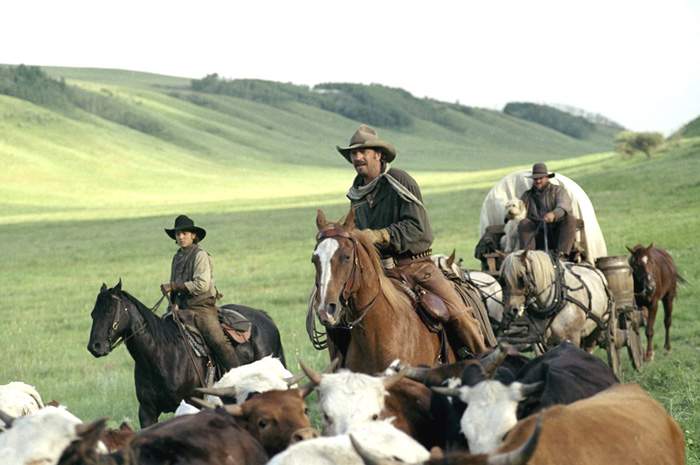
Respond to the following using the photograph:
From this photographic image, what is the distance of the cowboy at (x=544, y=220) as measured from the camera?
52.1 feet

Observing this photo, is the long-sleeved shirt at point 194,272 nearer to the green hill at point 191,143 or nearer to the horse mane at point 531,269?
the horse mane at point 531,269

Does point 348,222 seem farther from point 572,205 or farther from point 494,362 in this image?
point 572,205

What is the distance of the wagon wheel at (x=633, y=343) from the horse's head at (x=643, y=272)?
2292mm

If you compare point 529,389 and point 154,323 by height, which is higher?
point 529,389

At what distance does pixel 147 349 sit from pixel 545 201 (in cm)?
581

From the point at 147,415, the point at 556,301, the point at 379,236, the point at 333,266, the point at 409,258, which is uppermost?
the point at 379,236

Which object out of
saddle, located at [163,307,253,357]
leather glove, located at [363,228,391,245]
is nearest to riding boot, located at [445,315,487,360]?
leather glove, located at [363,228,391,245]

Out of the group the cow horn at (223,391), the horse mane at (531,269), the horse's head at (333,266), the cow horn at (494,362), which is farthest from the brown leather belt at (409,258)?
the horse mane at (531,269)

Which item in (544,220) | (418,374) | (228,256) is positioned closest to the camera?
(418,374)

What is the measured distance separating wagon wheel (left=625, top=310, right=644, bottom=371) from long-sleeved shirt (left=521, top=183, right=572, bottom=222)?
5.78ft

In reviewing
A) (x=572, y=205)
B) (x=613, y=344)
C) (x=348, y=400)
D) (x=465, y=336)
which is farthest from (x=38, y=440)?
(x=572, y=205)

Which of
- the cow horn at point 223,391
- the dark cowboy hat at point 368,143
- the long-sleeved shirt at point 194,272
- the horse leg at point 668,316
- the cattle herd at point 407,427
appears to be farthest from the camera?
the horse leg at point 668,316

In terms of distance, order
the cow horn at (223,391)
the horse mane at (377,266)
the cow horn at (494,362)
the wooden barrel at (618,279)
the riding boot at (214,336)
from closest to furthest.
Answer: the cow horn at (494,362), the cow horn at (223,391), the horse mane at (377,266), the riding boot at (214,336), the wooden barrel at (618,279)

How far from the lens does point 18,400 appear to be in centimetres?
950
